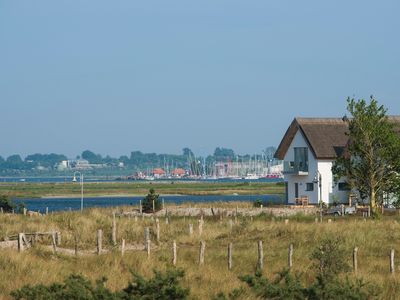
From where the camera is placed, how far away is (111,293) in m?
21.4

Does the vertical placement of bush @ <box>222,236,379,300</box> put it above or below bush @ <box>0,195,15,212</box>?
below

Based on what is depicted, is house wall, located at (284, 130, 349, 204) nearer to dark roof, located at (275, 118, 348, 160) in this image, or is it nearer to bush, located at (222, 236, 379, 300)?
dark roof, located at (275, 118, 348, 160)

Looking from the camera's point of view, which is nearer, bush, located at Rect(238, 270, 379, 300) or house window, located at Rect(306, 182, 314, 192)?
bush, located at Rect(238, 270, 379, 300)

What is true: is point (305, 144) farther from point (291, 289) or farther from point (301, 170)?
point (291, 289)

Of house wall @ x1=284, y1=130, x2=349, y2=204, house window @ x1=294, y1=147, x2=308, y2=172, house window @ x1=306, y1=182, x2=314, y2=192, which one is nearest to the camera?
house wall @ x1=284, y1=130, x2=349, y2=204

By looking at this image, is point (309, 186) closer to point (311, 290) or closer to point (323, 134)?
point (323, 134)

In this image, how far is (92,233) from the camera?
4447 cm

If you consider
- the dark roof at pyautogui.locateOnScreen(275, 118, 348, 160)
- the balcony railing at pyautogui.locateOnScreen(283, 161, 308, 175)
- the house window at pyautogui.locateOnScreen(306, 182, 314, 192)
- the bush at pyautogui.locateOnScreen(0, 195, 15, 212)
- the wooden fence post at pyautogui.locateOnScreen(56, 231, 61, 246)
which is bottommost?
the wooden fence post at pyautogui.locateOnScreen(56, 231, 61, 246)

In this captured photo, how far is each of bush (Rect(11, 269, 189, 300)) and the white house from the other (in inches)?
1900

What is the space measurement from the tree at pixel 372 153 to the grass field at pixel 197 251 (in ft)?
13.5

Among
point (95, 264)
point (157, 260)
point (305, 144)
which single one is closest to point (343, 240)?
point (157, 260)

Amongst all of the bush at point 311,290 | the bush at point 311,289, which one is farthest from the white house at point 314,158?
the bush at point 311,290

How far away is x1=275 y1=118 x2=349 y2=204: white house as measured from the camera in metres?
70.1

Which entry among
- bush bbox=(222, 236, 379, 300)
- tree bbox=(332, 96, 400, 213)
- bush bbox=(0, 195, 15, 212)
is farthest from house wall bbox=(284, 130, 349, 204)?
bush bbox=(222, 236, 379, 300)
